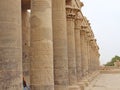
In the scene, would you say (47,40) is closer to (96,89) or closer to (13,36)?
(13,36)

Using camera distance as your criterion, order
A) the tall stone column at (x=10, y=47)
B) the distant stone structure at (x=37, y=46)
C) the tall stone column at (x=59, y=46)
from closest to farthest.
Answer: the tall stone column at (x=10, y=47)
the distant stone structure at (x=37, y=46)
the tall stone column at (x=59, y=46)

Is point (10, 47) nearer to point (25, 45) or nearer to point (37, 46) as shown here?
point (37, 46)

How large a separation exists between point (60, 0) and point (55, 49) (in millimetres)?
2600

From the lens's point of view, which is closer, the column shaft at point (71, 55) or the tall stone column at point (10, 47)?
the tall stone column at point (10, 47)

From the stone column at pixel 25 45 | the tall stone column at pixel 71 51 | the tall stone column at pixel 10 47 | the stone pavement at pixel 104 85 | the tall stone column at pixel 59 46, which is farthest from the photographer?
the stone pavement at pixel 104 85

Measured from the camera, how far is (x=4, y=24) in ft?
33.8

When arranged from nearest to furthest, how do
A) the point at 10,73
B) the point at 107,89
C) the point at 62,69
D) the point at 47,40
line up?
the point at 10,73 → the point at 47,40 → the point at 62,69 → the point at 107,89

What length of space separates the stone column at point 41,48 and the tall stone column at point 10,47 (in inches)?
158

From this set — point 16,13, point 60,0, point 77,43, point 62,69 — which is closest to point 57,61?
point 62,69

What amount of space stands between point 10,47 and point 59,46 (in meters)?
8.65

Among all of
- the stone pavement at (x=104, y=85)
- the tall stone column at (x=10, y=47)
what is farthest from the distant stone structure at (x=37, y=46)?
the stone pavement at (x=104, y=85)

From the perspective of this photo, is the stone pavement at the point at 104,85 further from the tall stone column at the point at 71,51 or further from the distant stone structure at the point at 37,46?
the distant stone structure at the point at 37,46

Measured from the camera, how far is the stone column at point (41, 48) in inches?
575

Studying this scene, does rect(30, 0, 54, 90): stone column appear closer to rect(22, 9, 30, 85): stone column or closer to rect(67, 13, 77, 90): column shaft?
rect(67, 13, 77, 90): column shaft
